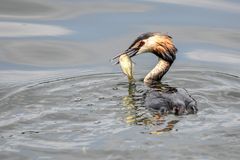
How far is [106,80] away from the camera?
10.9 meters

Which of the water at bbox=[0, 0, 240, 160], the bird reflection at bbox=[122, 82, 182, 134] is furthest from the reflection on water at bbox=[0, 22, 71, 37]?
the bird reflection at bbox=[122, 82, 182, 134]

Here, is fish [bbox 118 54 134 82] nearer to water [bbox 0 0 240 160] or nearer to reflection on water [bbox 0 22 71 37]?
water [bbox 0 0 240 160]

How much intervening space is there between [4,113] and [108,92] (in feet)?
5.34

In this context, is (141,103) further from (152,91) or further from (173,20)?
(173,20)

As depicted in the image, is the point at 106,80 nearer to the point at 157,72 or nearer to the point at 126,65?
the point at 126,65

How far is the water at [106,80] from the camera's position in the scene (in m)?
7.91

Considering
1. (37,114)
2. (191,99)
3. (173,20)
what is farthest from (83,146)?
(173,20)

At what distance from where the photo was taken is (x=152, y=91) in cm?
985

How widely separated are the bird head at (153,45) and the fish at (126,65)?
12 cm

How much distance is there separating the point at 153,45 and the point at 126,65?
0.59 meters

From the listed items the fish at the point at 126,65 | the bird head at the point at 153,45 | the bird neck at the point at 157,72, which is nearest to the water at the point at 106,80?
the bird neck at the point at 157,72

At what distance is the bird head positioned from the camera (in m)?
11.0

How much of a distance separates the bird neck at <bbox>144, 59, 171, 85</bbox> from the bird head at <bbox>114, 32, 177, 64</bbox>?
0.08 metres

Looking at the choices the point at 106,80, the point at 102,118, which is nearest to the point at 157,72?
the point at 106,80
